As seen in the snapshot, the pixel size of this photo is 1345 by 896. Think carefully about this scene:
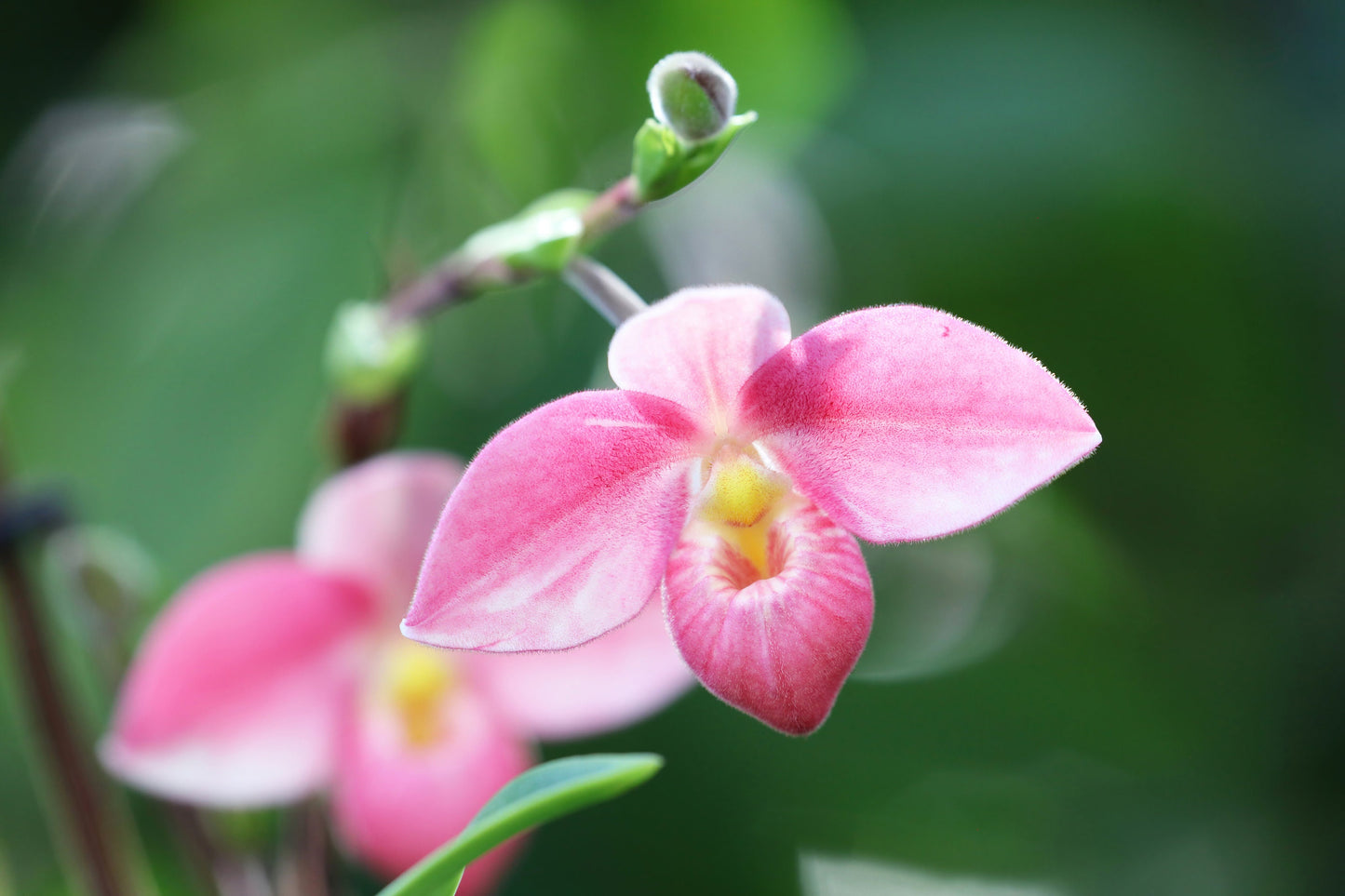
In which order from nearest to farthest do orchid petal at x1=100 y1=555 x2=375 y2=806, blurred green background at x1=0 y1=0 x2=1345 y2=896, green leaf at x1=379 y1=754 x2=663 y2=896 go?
A: green leaf at x1=379 y1=754 x2=663 y2=896
orchid petal at x1=100 y1=555 x2=375 y2=806
blurred green background at x1=0 y1=0 x2=1345 y2=896

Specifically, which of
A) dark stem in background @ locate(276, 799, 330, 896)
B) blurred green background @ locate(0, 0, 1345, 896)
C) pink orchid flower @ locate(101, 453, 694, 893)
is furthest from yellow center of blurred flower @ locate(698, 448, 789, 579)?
blurred green background @ locate(0, 0, 1345, 896)

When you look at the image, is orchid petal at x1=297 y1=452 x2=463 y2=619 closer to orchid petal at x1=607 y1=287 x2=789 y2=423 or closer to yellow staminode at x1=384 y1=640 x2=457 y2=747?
yellow staminode at x1=384 y1=640 x2=457 y2=747

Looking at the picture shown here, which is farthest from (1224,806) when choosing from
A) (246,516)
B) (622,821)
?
(246,516)

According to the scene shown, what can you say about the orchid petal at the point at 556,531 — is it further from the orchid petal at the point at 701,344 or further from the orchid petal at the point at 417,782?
the orchid petal at the point at 417,782

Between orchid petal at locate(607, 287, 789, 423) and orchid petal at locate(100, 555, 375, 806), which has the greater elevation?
orchid petal at locate(607, 287, 789, 423)

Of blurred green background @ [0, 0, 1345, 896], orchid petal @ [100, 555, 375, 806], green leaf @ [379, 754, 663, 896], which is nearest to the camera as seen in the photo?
green leaf @ [379, 754, 663, 896]

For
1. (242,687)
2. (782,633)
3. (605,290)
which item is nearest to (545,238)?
(605,290)

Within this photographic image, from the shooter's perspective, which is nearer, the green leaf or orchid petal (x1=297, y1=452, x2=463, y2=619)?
the green leaf

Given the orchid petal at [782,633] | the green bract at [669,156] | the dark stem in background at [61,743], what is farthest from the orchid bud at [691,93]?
the dark stem in background at [61,743]
